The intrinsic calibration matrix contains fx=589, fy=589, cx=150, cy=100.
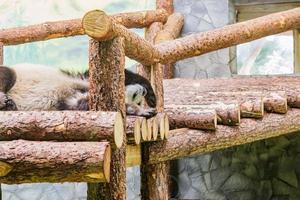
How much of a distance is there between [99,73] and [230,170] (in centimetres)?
420

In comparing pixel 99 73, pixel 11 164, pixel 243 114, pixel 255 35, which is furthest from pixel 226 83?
pixel 11 164

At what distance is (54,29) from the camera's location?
5664mm

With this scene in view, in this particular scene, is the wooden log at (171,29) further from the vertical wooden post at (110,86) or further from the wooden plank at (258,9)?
the vertical wooden post at (110,86)

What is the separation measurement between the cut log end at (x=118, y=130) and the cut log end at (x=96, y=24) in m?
0.30

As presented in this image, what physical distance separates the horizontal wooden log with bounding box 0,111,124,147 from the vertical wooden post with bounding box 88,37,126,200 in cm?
13

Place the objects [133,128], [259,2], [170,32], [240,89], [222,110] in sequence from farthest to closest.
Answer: [259,2]
[170,32]
[240,89]
[222,110]
[133,128]

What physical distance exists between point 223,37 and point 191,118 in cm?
67

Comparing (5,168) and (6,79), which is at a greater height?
(6,79)

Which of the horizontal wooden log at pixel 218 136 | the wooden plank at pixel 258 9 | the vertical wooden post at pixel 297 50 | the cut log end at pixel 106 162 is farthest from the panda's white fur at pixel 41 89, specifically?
the vertical wooden post at pixel 297 50

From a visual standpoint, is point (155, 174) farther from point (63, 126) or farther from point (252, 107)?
point (63, 126)

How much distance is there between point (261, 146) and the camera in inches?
240

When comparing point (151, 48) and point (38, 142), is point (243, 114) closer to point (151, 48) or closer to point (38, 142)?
point (151, 48)

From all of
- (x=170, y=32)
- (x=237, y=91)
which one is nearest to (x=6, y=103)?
(x=237, y=91)

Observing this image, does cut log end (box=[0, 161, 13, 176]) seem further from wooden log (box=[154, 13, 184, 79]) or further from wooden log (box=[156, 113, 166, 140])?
wooden log (box=[154, 13, 184, 79])
